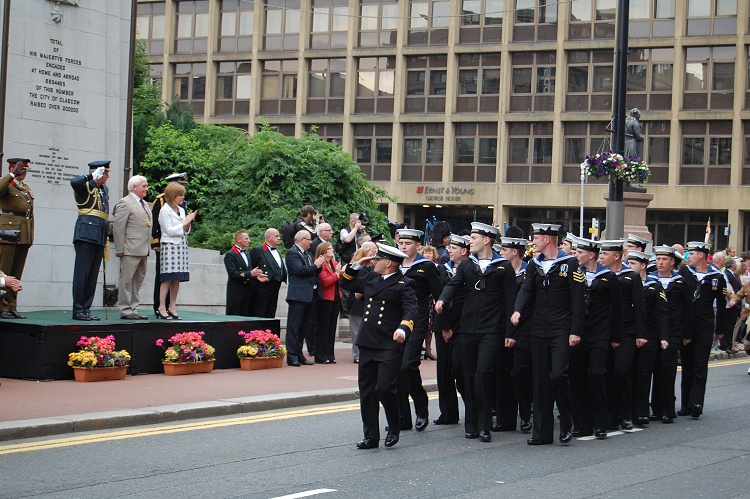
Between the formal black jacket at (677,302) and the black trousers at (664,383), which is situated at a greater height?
the formal black jacket at (677,302)

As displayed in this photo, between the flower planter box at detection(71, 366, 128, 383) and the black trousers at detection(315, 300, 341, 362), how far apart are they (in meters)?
4.22

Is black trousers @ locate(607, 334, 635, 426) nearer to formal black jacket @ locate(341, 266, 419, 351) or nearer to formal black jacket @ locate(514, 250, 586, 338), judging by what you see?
formal black jacket @ locate(514, 250, 586, 338)

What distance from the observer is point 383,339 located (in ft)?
33.9

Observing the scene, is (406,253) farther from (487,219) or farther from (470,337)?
(487,219)

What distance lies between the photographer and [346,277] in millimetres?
12141

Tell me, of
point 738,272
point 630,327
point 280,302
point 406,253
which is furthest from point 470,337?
point 738,272

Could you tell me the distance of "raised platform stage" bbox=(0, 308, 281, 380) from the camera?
1334 cm

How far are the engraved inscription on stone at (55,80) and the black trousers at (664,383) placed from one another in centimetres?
932

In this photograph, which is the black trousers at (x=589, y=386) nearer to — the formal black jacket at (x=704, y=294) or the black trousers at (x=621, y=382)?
the black trousers at (x=621, y=382)

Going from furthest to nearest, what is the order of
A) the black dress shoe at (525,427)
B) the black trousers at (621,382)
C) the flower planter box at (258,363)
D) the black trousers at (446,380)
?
the flower planter box at (258,363), the black trousers at (621,382), the black trousers at (446,380), the black dress shoe at (525,427)

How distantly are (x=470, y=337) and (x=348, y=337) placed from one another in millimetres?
11048

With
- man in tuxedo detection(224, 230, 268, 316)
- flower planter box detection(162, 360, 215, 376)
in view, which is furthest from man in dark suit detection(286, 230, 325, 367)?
flower planter box detection(162, 360, 215, 376)

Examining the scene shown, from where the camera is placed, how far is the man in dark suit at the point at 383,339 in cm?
1020

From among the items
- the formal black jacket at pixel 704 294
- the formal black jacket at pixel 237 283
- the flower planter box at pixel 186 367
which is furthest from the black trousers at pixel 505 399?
the formal black jacket at pixel 237 283
